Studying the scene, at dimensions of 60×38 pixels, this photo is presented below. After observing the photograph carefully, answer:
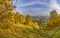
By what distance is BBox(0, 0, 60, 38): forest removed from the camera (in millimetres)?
13219

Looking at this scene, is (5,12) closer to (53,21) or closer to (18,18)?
(18,18)

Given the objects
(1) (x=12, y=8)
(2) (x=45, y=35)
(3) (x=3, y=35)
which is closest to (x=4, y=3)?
(1) (x=12, y=8)

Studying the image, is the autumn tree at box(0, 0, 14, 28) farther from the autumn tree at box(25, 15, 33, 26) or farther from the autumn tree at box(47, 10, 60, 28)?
the autumn tree at box(47, 10, 60, 28)

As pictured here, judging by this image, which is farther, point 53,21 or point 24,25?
point 53,21

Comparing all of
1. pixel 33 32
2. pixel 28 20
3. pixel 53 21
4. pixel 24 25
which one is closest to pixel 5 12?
pixel 24 25

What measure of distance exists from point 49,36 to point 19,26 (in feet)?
5.11

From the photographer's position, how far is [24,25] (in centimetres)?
1449

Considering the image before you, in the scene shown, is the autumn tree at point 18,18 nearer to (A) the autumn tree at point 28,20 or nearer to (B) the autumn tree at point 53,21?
(A) the autumn tree at point 28,20

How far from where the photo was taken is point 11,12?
13.2 metres

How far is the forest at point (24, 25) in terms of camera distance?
13219mm

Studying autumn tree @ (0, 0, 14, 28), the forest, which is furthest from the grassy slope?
autumn tree @ (0, 0, 14, 28)

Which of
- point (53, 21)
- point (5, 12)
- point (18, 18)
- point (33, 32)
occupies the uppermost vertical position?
point (5, 12)

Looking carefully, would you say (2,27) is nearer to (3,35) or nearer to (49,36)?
(3,35)

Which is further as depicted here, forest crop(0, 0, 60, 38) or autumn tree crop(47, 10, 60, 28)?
autumn tree crop(47, 10, 60, 28)
